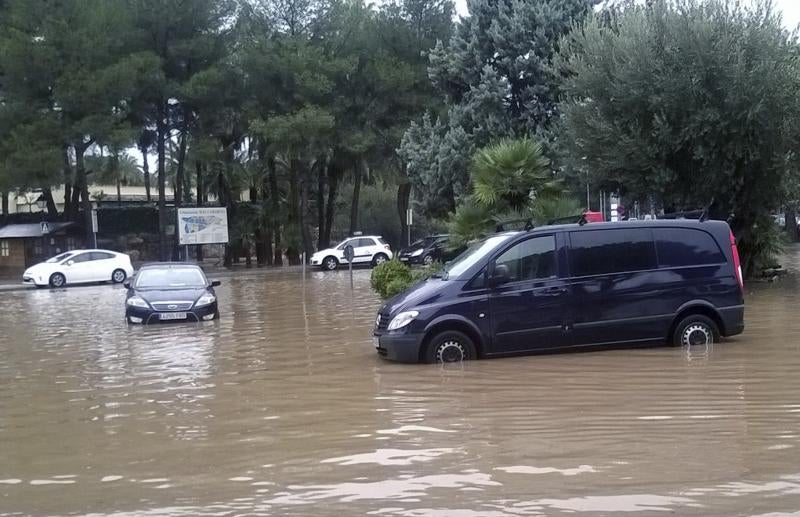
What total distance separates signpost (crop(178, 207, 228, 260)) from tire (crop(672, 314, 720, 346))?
36.4 metres

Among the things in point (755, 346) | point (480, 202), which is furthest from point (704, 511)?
point (480, 202)

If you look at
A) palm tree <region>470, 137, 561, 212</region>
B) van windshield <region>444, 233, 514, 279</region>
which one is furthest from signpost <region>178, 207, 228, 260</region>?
van windshield <region>444, 233, 514, 279</region>

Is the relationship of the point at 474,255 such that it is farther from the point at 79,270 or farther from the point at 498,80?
the point at 79,270

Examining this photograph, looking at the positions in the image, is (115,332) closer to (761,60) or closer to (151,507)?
(151,507)

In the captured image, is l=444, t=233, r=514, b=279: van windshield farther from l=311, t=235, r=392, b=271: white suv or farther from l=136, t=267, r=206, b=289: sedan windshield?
l=311, t=235, r=392, b=271: white suv

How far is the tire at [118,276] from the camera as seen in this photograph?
3769 cm

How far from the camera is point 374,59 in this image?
151ft

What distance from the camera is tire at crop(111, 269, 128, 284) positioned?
37688 mm

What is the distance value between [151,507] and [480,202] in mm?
12863

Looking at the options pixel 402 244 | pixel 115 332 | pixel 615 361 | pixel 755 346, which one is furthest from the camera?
pixel 402 244

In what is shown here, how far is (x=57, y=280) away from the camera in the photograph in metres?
36.7

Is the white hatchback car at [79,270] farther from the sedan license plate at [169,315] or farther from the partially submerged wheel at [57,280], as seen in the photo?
the sedan license plate at [169,315]

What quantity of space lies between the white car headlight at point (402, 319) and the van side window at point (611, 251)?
6.94 ft

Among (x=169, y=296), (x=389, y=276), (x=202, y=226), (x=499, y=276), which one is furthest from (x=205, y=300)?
(x=202, y=226)
